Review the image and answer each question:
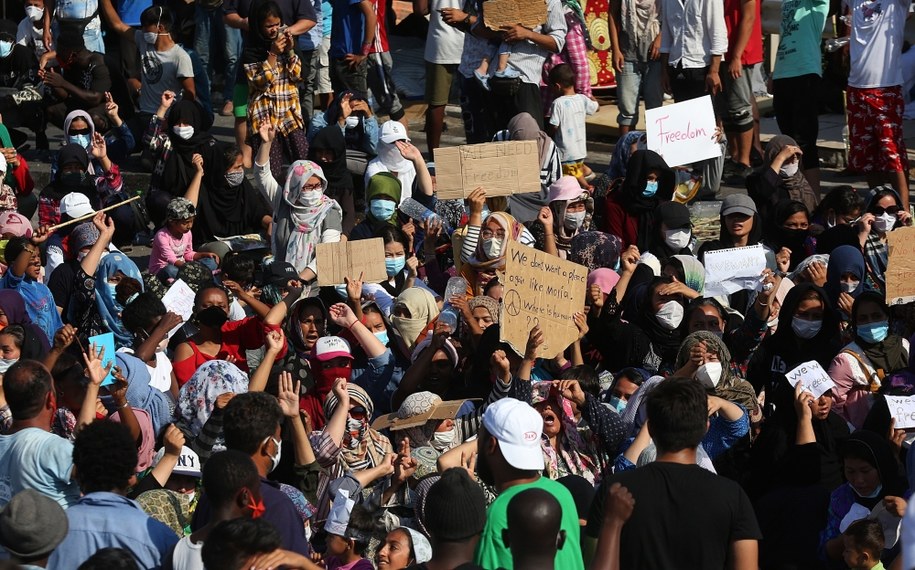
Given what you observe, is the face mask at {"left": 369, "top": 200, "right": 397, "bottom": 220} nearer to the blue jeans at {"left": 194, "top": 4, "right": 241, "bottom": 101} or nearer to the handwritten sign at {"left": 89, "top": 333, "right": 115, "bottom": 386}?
the handwritten sign at {"left": 89, "top": 333, "right": 115, "bottom": 386}

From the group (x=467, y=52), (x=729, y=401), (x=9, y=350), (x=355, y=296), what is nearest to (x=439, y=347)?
(x=355, y=296)

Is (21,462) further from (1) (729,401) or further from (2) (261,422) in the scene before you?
(1) (729,401)

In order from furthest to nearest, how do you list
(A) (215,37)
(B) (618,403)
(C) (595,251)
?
(A) (215,37) → (C) (595,251) → (B) (618,403)

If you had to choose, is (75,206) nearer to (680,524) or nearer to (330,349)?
(330,349)

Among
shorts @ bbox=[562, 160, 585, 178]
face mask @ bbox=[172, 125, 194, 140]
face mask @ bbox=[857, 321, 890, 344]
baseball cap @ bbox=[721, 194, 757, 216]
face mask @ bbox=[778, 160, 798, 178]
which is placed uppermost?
face mask @ bbox=[172, 125, 194, 140]

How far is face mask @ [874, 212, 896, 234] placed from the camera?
9195 millimetres

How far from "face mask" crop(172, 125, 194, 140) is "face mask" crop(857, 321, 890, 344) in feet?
18.1

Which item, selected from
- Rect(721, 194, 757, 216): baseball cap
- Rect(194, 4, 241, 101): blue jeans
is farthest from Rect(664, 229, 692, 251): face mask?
Rect(194, 4, 241, 101): blue jeans

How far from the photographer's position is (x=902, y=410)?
6.56 meters

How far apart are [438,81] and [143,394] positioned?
583cm

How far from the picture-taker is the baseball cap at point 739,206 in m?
9.27

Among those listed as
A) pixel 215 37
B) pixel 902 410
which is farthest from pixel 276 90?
pixel 902 410

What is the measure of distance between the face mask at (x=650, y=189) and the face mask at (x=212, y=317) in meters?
3.13

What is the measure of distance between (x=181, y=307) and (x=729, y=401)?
10.6ft
